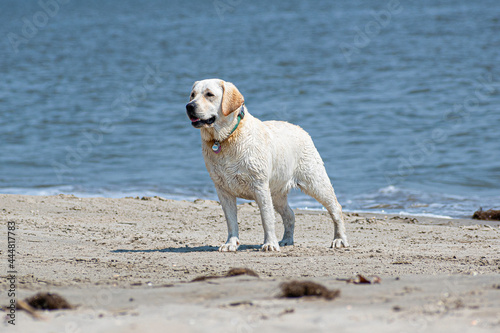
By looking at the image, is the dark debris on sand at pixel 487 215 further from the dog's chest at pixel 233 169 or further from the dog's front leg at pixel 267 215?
the dog's chest at pixel 233 169

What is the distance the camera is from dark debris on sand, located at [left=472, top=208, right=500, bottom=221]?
10.1 meters

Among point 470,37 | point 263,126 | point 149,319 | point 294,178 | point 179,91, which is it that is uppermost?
A: point 470,37

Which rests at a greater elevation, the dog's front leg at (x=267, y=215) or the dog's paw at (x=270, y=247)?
the dog's front leg at (x=267, y=215)

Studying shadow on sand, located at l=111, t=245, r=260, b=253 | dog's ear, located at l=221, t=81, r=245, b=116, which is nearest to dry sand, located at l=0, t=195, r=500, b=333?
shadow on sand, located at l=111, t=245, r=260, b=253

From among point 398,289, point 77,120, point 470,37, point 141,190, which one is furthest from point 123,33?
point 398,289

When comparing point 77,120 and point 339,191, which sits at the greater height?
point 77,120

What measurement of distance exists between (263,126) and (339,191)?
5.76 metres

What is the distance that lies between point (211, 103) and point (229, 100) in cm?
19

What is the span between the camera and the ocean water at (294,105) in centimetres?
1373

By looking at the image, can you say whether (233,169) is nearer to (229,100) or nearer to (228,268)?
(229,100)

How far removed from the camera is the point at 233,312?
405 cm

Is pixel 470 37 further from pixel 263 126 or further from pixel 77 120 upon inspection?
pixel 263 126

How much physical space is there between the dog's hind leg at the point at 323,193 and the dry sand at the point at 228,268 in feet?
0.66

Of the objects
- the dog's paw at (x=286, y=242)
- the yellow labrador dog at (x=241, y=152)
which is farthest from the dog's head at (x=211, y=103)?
the dog's paw at (x=286, y=242)
